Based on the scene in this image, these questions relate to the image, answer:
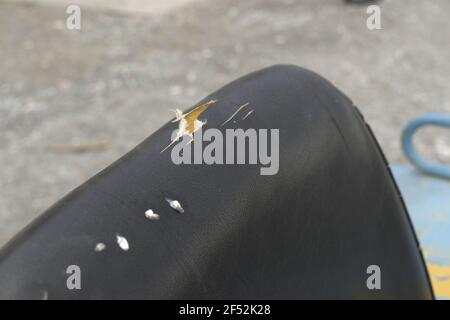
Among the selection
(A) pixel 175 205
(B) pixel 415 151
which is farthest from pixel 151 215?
(B) pixel 415 151

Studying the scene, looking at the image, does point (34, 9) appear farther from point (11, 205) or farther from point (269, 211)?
point (269, 211)

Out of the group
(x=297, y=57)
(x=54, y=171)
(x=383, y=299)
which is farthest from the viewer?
(x=297, y=57)

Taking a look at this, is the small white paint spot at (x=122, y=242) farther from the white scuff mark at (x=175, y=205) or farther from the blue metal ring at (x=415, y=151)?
the blue metal ring at (x=415, y=151)

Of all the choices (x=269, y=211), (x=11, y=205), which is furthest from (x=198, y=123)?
(x=11, y=205)

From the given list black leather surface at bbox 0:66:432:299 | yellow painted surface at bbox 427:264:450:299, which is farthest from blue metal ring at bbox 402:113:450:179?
black leather surface at bbox 0:66:432:299

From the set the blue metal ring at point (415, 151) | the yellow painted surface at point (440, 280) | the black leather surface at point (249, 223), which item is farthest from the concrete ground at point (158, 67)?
the black leather surface at point (249, 223)

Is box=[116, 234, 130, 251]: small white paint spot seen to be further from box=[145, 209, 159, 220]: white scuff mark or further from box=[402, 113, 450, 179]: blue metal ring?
box=[402, 113, 450, 179]: blue metal ring
